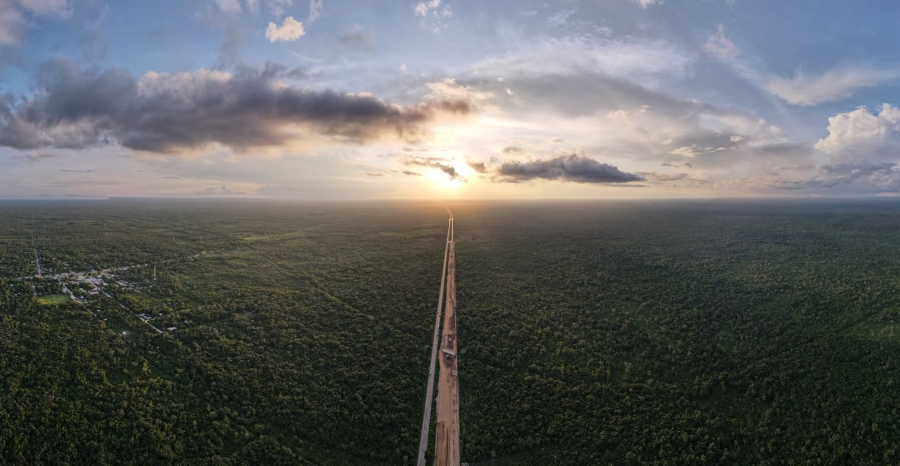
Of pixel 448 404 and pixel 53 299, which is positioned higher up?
pixel 53 299

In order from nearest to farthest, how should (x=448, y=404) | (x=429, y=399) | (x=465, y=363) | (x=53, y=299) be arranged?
(x=448, y=404) → (x=429, y=399) → (x=465, y=363) → (x=53, y=299)

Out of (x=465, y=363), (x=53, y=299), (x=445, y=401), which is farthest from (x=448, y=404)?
(x=53, y=299)

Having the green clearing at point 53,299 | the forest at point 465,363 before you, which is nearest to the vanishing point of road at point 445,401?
the forest at point 465,363

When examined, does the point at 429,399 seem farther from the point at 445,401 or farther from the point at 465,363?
the point at 465,363

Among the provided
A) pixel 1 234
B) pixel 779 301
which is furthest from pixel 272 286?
pixel 1 234

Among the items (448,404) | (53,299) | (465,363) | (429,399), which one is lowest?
(448,404)

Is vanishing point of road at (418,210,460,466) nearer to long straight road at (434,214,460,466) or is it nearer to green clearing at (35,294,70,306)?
long straight road at (434,214,460,466)

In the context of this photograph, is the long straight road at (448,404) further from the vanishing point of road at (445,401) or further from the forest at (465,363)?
the forest at (465,363)
